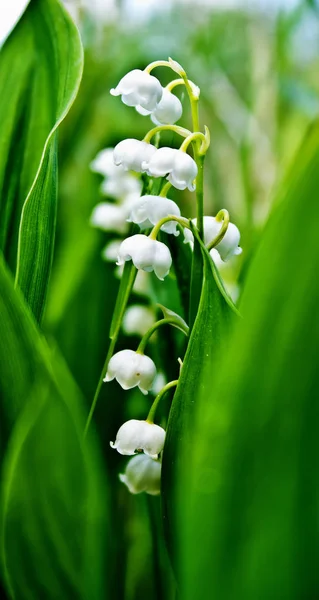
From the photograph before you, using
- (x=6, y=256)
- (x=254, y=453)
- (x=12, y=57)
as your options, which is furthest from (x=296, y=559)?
(x=12, y=57)

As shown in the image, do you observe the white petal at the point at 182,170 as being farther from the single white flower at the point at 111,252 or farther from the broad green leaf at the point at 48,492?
the single white flower at the point at 111,252

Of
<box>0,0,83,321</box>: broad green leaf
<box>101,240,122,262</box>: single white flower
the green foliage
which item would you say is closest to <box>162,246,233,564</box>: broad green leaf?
the green foliage

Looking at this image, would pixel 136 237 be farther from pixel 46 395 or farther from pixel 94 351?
pixel 94 351

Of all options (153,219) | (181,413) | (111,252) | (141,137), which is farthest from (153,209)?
(141,137)

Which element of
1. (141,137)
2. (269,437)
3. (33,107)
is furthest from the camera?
(141,137)

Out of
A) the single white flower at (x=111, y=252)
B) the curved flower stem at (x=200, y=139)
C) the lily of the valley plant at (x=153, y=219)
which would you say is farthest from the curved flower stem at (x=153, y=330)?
the single white flower at (x=111, y=252)

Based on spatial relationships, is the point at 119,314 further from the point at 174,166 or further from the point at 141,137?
the point at 141,137
